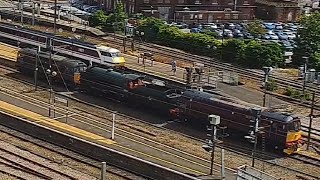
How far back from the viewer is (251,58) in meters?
38.5

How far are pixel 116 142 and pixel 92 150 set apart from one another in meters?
1.29

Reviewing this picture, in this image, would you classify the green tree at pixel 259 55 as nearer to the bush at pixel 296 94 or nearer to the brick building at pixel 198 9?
the bush at pixel 296 94

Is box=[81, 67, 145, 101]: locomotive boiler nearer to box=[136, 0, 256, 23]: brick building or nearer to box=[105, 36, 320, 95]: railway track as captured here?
Answer: box=[105, 36, 320, 95]: railway track

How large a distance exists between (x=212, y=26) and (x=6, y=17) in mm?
18196

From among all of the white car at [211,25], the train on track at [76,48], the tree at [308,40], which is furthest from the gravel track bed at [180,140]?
the white car at [211,25]

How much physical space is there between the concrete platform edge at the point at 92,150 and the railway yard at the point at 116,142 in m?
0.18

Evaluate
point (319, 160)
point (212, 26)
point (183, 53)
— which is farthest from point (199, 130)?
point (212, 26)

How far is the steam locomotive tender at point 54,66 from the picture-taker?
30719 millimetres

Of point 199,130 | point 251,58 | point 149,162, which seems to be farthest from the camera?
point 251,58

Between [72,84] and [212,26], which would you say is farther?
[212,26]

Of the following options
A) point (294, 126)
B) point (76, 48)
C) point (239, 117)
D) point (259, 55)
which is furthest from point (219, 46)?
point (294, 126)

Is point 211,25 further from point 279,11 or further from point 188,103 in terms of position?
point 188,103

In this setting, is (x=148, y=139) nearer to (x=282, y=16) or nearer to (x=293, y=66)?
(x=293, y=66)

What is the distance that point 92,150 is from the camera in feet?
72.3
